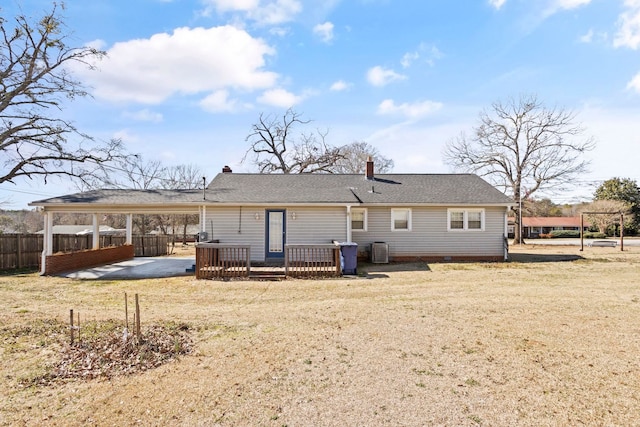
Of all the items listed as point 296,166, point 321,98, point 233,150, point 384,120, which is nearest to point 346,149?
point 296,166

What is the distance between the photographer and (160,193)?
51.4 ft

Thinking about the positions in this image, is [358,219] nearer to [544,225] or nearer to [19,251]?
[19,251]

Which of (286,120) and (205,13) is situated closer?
(205,13)

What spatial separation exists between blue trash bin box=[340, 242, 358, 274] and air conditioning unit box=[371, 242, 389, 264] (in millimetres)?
2753

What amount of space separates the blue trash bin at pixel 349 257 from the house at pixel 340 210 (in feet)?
4.48

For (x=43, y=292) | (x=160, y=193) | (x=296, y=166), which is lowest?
(x=43, y=292)

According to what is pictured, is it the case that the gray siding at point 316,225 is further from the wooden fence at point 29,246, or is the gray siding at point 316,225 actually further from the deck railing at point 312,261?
the wooden fence at point 29,246

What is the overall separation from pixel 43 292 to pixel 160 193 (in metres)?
6.33

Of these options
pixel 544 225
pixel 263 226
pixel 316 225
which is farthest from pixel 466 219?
pixel 544 225

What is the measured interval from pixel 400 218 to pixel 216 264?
8222 millimetres

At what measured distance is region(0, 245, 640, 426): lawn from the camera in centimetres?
352

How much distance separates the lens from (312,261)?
13.0 m

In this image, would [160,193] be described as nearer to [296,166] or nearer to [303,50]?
[303,50]

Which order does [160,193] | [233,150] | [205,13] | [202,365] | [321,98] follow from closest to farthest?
[202,365], [205,13], [160,193], [321,98], [233,150]
